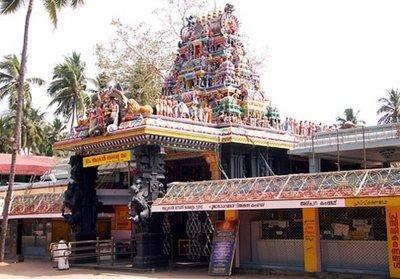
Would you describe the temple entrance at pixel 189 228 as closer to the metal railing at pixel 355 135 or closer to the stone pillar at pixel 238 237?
the stone pillar at pixel 238 237

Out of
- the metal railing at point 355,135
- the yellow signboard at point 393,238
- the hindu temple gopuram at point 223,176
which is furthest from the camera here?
the metal railing at point 355,135

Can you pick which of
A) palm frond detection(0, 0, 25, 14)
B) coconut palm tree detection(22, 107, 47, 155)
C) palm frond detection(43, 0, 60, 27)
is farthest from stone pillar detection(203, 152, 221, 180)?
coconut palm tree detection(22, 107, 47, 155)

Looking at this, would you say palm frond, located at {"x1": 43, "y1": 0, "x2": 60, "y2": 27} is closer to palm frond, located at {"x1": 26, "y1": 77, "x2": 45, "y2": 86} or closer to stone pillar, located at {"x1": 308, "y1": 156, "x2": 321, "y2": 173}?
stone pillar, located at {"x1": 308, "y1": 156, "x2": 321, "y2": 173}

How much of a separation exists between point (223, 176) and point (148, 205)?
10.4 feet

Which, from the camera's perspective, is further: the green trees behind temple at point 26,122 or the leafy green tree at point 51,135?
the leafy green tree at point 51,135

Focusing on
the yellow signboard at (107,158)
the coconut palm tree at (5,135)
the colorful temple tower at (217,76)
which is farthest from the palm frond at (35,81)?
the yellow signboard at (107,158)

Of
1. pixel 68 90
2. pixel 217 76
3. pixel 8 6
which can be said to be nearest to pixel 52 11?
pixel 8 6

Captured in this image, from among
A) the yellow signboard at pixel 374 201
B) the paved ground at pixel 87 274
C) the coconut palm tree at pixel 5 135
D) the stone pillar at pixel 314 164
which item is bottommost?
the paved ground at pixel 87 274

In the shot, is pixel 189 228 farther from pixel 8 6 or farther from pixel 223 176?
pixel 8 6

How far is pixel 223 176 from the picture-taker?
63.9 ft

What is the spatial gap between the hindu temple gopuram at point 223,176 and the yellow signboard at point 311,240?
0.09 feet

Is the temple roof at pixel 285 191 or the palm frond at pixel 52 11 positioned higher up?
the palm frond at pixel 52 11

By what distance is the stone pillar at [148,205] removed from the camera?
1736 cm

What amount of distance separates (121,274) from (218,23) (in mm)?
11052
